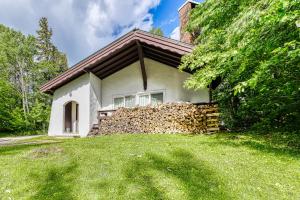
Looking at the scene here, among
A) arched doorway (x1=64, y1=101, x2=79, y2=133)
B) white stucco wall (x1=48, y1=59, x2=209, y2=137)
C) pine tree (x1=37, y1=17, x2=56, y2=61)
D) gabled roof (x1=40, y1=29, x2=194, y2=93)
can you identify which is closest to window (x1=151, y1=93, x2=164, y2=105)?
white stucco wall (x1=48, y1=59, x2=209, y2=137)

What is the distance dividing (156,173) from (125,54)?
9.56m

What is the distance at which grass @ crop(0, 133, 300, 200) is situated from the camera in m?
3.80

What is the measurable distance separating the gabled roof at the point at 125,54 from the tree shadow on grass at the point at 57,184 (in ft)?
24.7

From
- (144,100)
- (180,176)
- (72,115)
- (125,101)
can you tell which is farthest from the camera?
(72,115)

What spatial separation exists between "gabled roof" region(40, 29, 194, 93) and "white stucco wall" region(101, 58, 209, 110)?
1.23 ft

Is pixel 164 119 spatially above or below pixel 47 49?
below

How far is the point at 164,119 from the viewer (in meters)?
11.0

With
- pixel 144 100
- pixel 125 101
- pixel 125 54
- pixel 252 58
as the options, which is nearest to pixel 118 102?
pixel 125 101

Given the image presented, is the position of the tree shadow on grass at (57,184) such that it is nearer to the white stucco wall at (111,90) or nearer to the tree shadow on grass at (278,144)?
the tree shadow on grass at (278,144)

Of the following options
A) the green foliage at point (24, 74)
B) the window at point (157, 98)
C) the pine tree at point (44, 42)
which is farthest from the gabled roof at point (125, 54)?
the pine tree at point (44, 42)

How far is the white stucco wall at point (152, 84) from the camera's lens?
1249 centimetres

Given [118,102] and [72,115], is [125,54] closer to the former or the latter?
[118,102]

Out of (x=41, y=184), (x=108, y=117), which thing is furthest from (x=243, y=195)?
(x=108, y=117)

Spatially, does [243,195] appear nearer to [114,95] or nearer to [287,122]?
[287,122]
